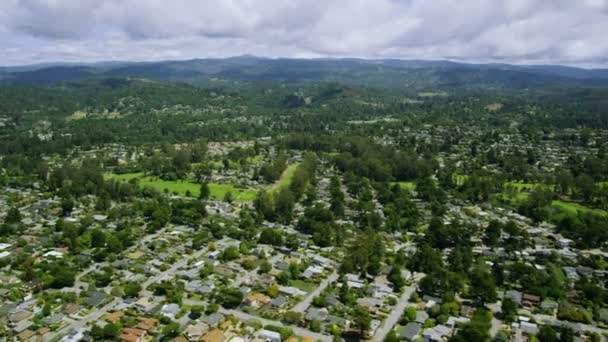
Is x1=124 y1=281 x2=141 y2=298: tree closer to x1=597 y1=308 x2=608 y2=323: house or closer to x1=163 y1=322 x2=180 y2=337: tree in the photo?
x1=163 y1=322 x2=180 y2=337: tree

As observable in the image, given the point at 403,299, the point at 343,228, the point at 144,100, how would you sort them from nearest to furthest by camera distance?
1. the point at 403,299
2. the point at 343,228
3. the point at 144,100

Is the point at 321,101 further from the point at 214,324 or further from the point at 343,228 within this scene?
the point at 214,324

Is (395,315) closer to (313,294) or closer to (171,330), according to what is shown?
(313,294)

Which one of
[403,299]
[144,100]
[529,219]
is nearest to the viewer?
[403,299]

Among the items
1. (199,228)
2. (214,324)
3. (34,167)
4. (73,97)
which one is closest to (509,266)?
(214,324)

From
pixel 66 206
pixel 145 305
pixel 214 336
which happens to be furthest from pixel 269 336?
pixel 66 206

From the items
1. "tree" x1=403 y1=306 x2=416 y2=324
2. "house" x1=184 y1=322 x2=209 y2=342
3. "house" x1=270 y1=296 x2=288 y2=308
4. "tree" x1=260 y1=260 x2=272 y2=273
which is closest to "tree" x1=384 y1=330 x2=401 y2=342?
"tree" x1=403 y1=306 x2=416 y2=324
